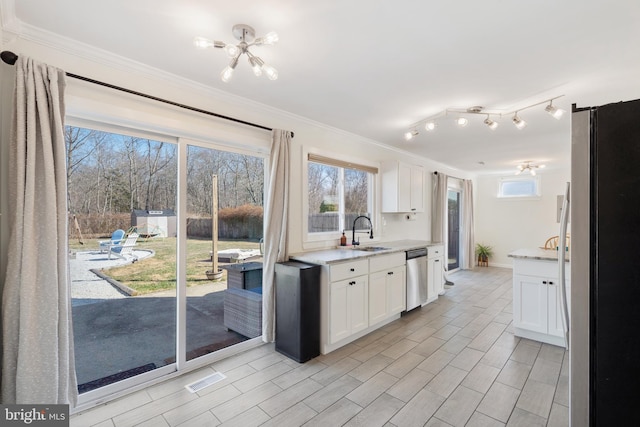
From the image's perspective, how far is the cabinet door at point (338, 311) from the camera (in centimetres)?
279

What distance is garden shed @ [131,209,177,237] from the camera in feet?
7.59

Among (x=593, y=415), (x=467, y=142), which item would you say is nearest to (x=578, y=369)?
(x=593, y=415)

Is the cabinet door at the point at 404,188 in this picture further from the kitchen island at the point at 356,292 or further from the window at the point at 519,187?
the window at the point at 519,187

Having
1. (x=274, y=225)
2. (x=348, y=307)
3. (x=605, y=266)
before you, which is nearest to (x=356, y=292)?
(x=348, y=307)

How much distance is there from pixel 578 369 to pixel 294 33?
2.28 metres

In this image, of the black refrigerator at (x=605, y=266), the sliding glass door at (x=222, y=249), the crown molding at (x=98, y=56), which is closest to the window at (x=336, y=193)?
the sliding glass door at (x=222, y=249)

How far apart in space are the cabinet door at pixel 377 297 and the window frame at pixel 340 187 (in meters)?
0.80

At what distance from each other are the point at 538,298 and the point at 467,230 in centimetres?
420

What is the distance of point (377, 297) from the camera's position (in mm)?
3330

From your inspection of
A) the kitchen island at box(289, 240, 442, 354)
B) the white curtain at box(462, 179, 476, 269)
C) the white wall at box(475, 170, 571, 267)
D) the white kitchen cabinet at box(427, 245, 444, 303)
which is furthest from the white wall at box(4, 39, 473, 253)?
the white wall at box(475, 170, 571, 267)

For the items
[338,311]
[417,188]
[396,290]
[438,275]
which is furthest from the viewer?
[417,188]

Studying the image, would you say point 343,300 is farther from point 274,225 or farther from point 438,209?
point 438,209

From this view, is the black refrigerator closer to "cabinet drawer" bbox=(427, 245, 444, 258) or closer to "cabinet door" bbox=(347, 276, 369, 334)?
"cabinet door" bbox=(347, 276, 369, 334)

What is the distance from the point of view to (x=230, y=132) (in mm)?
2744
